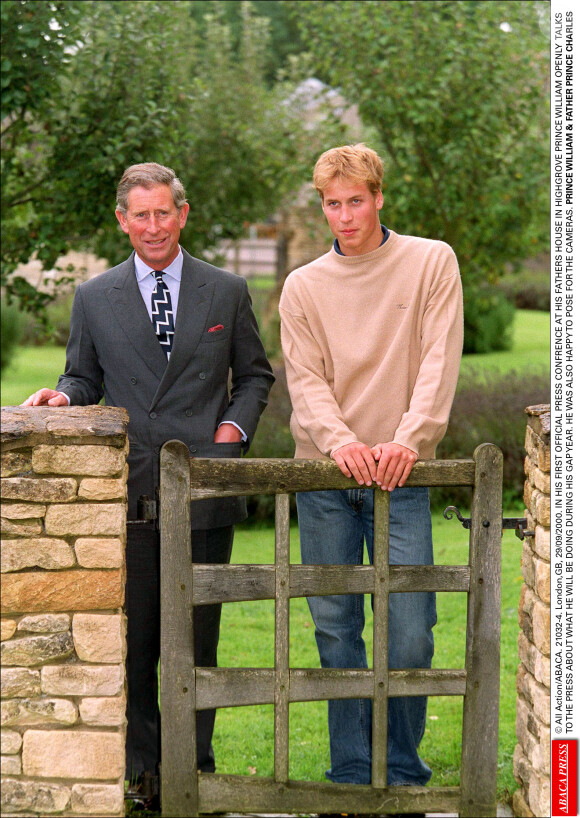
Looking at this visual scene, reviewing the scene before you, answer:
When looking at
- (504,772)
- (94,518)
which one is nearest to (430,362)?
(94,518)

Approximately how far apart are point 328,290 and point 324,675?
4.30 ft

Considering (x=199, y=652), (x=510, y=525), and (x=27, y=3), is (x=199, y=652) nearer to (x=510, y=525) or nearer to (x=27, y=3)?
(x=510, y=525)

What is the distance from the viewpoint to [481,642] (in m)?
3.62

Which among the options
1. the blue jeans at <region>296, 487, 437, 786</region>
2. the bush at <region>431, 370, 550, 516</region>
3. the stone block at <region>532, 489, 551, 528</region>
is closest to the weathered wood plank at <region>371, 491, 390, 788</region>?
→ the blue jeans at <region>296, 487, 437, 786</region>

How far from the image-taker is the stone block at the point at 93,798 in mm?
3355

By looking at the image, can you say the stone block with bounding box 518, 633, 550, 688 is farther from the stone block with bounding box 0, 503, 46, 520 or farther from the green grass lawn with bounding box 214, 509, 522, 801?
the stone block with bounding box 0, 503, 46, 520

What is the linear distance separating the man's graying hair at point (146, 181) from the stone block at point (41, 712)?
1.70m

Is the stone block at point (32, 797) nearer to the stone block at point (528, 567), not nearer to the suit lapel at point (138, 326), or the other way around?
the suit lapel at point (138, 326)

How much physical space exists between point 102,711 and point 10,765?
1.08 ft

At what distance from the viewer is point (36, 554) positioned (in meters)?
3.35

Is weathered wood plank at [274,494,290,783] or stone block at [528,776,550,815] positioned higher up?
weathered wood plank at [274,494,290,783]

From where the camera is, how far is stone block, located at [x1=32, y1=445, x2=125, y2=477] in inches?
131

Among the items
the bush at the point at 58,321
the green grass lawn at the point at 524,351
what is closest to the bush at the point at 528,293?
the green grass lawn at the point at 524,351

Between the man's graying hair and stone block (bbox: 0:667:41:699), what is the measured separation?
63.7 inches
